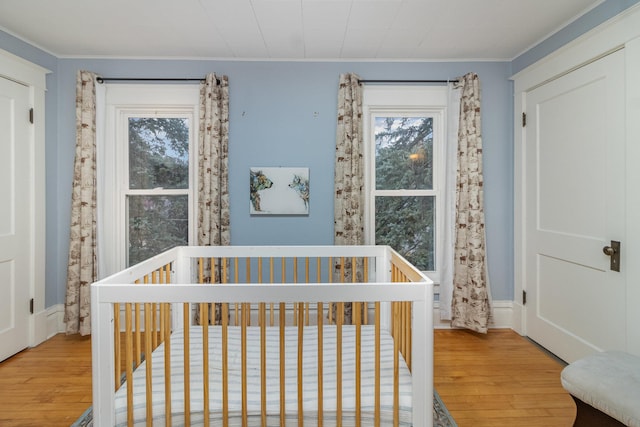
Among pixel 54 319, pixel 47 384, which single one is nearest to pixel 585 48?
pixel 47 384

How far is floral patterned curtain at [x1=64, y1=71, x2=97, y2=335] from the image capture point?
2932mm

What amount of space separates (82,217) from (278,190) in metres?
1.48

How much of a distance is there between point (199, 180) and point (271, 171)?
1.82 ft

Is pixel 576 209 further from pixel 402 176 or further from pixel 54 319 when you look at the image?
pixel 54 319

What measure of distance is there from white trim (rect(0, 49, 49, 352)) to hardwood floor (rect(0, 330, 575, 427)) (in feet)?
0.69

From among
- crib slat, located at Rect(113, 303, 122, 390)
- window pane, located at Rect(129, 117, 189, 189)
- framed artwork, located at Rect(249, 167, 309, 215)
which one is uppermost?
window pane, located at Rect(129, 117, 189, 189)

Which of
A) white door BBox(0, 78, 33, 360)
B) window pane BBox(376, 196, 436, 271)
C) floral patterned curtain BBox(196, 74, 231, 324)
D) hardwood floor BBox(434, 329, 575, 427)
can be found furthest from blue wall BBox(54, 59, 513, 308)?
hardwood floor BBox(434, 329, 575, 427)

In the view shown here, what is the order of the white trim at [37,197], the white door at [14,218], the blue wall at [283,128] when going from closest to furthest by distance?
1. the white door at [14,218]
2. the white trim at [37,197]
3. the blue wall at [283,128]

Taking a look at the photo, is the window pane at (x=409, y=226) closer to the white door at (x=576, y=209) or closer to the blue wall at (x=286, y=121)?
the blue wall at (x=286, y=121)

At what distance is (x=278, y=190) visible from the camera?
3.12 meters

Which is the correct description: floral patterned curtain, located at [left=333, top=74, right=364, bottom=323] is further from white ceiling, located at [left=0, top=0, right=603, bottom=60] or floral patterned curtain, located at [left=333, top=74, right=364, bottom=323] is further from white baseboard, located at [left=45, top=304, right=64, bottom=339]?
white baseboard, located at [left=45, top=304, right=64, bottom=339]

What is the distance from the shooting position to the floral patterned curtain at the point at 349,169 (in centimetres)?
301

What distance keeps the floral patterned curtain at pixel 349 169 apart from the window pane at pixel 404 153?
27cm

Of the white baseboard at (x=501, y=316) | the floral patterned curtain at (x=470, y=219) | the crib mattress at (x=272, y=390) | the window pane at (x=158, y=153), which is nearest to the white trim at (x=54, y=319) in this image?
the window pane at (x=158, y=153)
